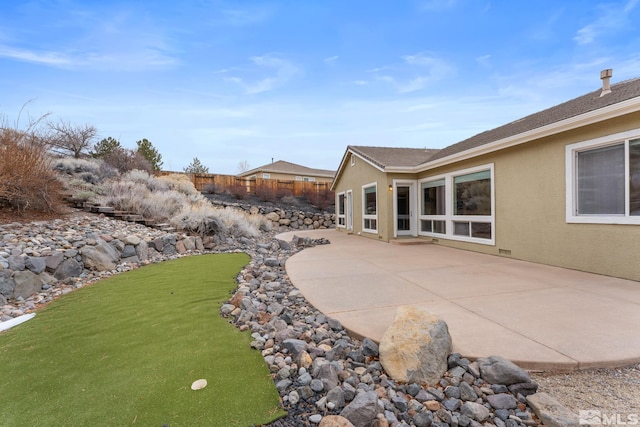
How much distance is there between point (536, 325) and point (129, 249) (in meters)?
7.99

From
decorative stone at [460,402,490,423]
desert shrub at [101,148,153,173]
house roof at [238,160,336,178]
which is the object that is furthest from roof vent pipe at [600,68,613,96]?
house roof at [238,160,336,178]

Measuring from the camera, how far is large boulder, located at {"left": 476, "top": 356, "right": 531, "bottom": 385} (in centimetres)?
215

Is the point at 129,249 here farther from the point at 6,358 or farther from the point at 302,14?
the point at 302,14

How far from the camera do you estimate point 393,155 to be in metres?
12.5

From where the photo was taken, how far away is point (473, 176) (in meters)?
8.25

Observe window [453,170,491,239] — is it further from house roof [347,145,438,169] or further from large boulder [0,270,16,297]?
large boulder [0,270,16,297]

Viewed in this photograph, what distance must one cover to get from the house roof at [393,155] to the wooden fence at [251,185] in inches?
297

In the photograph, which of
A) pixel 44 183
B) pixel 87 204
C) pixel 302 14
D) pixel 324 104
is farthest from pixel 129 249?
pixel 324 104

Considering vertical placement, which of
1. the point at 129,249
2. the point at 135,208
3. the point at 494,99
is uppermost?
the point at 494,99

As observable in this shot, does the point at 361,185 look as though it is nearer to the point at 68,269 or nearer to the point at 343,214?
the point at 343,214

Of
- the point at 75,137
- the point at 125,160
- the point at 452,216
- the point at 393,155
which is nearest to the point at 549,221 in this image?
the point at 452,216

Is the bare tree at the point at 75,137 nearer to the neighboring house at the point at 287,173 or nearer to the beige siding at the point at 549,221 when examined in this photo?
the neighboring house at the point at 287,173

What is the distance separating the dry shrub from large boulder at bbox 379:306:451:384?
875 cm

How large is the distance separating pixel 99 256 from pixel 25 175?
3009mm
